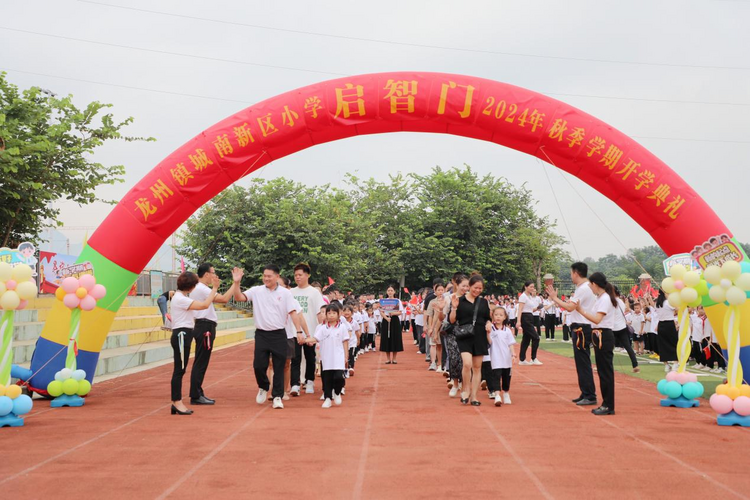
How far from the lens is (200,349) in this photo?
890 cm

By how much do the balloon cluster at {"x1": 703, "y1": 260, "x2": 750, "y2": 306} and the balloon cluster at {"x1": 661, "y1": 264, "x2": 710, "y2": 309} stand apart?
0.26 m

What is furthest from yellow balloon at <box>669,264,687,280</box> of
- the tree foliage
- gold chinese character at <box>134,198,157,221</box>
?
the tree foliage

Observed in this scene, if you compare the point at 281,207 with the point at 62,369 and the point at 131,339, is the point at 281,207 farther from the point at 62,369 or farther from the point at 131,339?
the point at 62,369

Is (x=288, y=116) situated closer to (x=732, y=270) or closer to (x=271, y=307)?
(x=271, y=307)

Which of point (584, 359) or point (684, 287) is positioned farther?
point (584, 359)

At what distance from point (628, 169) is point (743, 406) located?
3586 mm

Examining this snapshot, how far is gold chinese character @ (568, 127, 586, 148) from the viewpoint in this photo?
9.83m

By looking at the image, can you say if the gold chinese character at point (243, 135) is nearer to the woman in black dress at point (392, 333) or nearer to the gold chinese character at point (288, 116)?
the gold chinese character at point (288, 116)

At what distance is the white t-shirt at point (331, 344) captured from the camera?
30.0 feet

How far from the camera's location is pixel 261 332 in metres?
8.85

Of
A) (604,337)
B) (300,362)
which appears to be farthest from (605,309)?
(300,362)

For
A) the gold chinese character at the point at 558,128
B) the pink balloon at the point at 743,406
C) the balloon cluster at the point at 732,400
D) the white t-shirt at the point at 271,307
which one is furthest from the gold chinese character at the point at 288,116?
the pink balloon at the point at 743,406

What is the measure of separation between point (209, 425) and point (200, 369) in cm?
156

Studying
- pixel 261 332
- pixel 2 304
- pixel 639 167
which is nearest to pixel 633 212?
pixel 639 167
